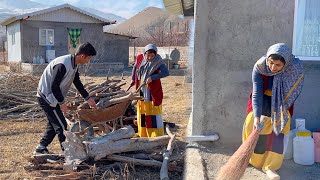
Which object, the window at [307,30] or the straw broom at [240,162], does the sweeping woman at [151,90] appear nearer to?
the window at [307,30]

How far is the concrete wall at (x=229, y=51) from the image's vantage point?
450cm

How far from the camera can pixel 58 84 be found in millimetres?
4836

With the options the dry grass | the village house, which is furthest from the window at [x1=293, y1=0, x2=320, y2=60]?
the village house

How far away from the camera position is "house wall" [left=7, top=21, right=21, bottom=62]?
77.9ft

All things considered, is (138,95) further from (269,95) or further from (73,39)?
(73,39)

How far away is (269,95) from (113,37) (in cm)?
2169

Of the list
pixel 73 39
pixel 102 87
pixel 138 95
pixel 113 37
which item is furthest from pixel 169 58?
pixel 138 95

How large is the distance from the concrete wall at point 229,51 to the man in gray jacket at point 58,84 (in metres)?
1.37

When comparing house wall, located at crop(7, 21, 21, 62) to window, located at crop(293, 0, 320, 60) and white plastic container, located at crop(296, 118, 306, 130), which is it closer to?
window, located at crop(293, 0, 320, 60)

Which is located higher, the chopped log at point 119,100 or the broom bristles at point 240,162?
the chopped log at point 119,100

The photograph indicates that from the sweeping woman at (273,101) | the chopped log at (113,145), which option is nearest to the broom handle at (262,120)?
the sweeping woman at (273,101)

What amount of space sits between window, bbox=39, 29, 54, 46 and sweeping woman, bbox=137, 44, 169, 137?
61.0 ft

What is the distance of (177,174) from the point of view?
496cm

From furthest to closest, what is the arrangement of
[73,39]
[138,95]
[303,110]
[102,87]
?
[73,39] < [102,87] < [138,95] < [303,110]
